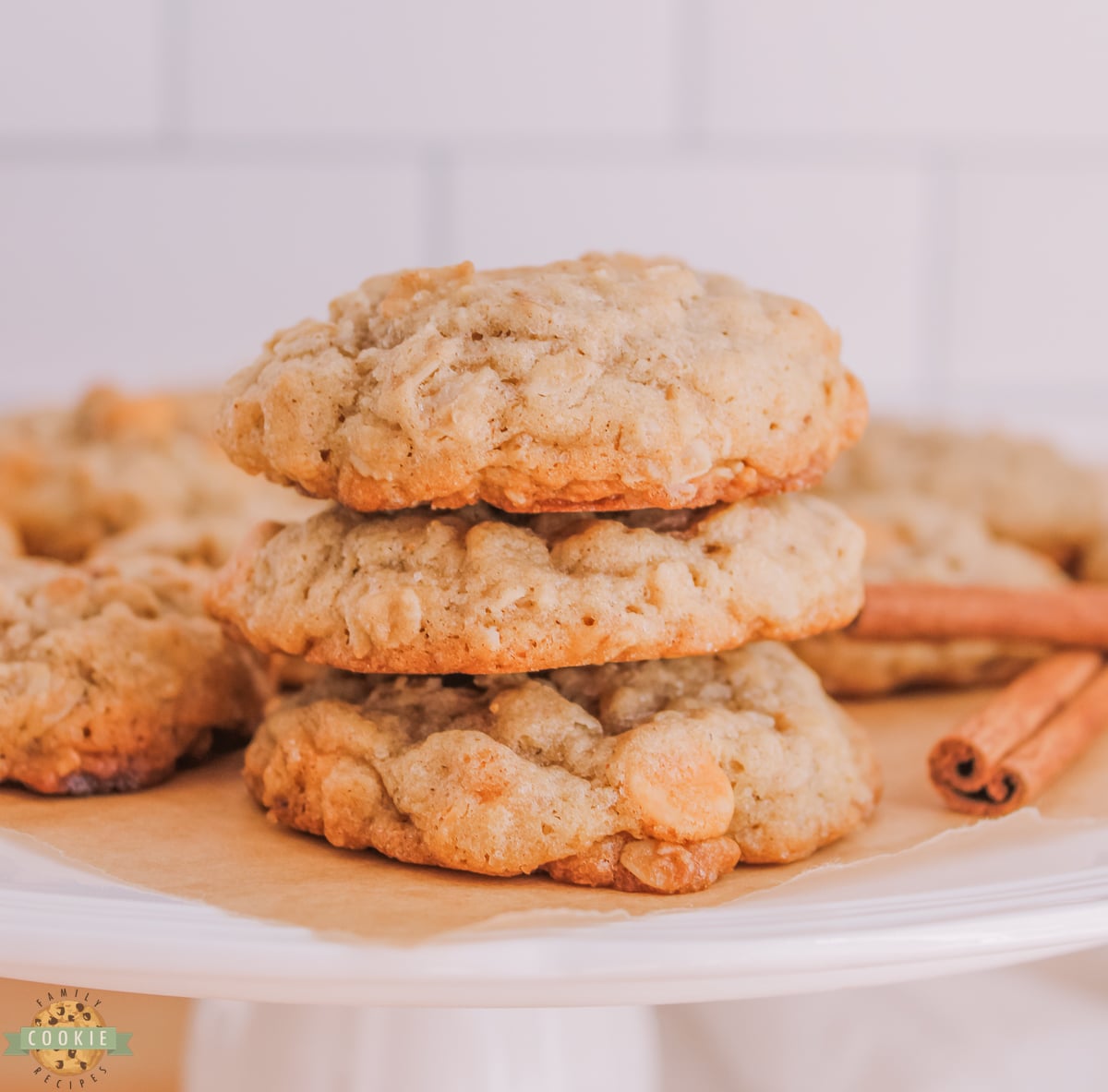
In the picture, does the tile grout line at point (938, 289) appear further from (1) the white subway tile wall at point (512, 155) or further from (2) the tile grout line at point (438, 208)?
(2) the tile grout line at point (438, 208)

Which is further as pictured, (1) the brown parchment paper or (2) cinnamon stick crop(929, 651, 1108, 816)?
(2) cinnamon stick crop(929, 651, 1108, 816)

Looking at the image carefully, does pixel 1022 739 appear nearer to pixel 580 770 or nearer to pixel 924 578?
pixel 924 578

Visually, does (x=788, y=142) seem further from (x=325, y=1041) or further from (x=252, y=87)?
(x=325, y=1041)

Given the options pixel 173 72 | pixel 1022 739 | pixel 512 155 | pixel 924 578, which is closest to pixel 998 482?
pixel 924 578

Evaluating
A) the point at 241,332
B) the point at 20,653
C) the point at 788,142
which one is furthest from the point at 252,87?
the point at 20,653

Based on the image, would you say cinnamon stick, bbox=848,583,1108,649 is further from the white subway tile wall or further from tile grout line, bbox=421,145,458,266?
tile grout line, bbox=421,145,458,266

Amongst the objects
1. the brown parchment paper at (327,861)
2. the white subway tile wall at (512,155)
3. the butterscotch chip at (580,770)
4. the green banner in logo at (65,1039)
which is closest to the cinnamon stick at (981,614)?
the brown parchment paper at (327,861)

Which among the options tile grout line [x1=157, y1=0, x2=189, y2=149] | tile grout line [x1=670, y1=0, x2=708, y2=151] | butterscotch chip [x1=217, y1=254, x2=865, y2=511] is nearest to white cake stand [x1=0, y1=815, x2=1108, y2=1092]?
butterscotch chip [x1=217, y1=254, x2=865, y2=511]

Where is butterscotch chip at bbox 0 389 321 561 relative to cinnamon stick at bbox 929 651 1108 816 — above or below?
above
